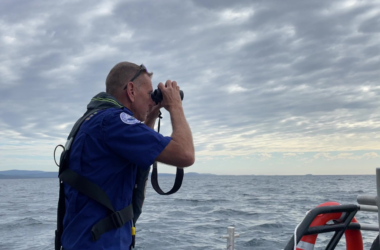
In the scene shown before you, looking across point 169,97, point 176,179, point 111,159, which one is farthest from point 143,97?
point 176,179

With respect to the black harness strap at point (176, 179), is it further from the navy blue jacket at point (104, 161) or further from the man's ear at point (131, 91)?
the navy blue jacket at point (104, 161)

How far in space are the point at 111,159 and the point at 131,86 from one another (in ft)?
1.86

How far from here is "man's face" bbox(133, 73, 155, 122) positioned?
2305 mm

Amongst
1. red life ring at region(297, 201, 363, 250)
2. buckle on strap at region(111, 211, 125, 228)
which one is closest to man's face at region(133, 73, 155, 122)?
buckle on strap at region(111, 211, 125, 228)

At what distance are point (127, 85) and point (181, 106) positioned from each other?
39cm

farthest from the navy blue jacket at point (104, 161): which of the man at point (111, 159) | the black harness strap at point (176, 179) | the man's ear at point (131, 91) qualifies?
the black harness strap at point (176, 179)

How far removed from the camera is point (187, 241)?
10945 mm

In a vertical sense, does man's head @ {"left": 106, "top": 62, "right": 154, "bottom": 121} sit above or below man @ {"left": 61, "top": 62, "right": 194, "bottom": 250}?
above

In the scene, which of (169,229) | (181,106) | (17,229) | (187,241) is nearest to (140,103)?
(181,106)

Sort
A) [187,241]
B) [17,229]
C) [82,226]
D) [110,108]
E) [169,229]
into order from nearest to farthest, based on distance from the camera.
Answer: [82,226] → [110,108] → [187,241] → [169,229] → [17,229]

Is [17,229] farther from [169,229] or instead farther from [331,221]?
[331,221]

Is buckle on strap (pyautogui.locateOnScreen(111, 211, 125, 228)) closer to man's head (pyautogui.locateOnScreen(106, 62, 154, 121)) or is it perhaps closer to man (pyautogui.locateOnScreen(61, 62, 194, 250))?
man (pyautogui.locateOnScreen(61, 62, 194, 250))

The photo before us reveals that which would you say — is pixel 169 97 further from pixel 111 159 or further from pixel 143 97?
pixel 111 159

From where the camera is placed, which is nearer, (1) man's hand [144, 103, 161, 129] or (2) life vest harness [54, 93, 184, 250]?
(2) life vest harness [54, 93, 184, 250]
